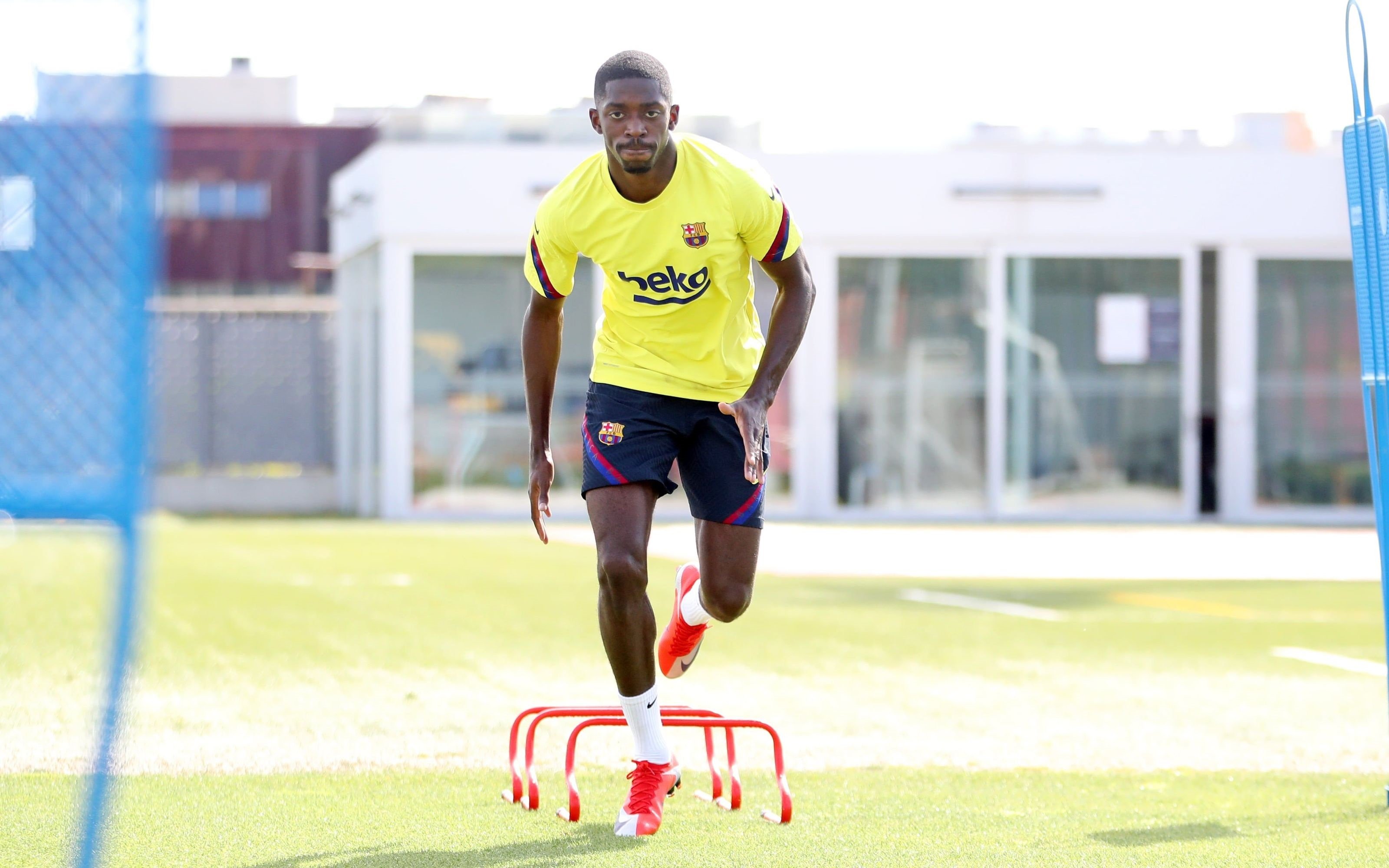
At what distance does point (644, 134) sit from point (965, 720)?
3362 millimetres

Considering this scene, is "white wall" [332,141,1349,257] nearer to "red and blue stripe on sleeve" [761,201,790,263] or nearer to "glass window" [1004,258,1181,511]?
"glass window" [1004,258,1181,511]

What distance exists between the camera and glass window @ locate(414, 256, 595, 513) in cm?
2316

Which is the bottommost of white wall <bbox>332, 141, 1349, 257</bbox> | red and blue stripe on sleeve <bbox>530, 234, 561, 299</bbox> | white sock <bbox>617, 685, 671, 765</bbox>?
white sock <bbox>617, 685, 671, 765</bbox>

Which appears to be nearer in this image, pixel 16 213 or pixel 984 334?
pixel 16 213

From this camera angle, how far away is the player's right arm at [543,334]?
5.19 m

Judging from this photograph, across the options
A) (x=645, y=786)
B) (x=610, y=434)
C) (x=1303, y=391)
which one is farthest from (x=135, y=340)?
(x=1303, y=391)

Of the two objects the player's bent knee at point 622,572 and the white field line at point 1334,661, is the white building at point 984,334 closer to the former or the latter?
the white field line at point 1334,661

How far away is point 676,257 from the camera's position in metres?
5.08

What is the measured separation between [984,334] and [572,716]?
18.8 metres

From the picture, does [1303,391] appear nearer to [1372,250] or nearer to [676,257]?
[1372,250]

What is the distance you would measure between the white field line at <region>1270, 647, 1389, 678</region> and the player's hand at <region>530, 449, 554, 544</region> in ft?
17.1

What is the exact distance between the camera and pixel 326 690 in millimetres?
7754

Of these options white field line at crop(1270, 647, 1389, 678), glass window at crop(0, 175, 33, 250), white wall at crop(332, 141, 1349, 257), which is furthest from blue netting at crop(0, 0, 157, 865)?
white wall at crop(332, 141, 1349, 257)

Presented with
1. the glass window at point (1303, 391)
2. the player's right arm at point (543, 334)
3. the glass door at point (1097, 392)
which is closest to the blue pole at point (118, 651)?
the player's right arm at point (543, 334)
